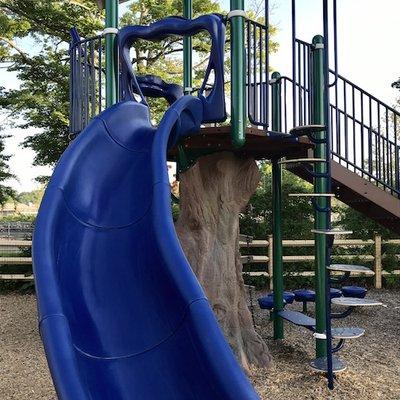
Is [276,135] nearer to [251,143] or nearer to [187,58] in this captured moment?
[251,143]

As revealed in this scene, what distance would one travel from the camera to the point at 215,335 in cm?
254

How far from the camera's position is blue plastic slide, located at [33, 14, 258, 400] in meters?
2.51

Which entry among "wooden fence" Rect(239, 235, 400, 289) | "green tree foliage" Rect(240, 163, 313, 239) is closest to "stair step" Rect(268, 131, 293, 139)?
"wooden fence" Rect(239, 235, 400, 289)

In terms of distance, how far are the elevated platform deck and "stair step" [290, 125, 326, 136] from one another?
0.92 ft

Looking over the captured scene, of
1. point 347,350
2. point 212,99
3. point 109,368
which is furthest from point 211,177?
point 109,368

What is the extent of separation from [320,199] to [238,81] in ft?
4.45

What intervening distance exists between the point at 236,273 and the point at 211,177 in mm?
1057

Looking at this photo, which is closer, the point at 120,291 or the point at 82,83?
the point at 120,291

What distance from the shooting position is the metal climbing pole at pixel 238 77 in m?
4.49

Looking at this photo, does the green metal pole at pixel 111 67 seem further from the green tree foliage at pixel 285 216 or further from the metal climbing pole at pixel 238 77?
the green tree foliage at pixel 285 216

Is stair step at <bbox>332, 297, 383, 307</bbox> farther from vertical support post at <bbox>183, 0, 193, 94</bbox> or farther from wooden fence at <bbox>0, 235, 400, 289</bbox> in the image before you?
wooden fence at <bbox>0, 235, 400, 289</bbox>

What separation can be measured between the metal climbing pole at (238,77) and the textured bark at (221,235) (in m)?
0.88

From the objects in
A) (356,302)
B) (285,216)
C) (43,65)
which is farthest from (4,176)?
(356,302)

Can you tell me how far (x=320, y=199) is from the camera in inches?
190
